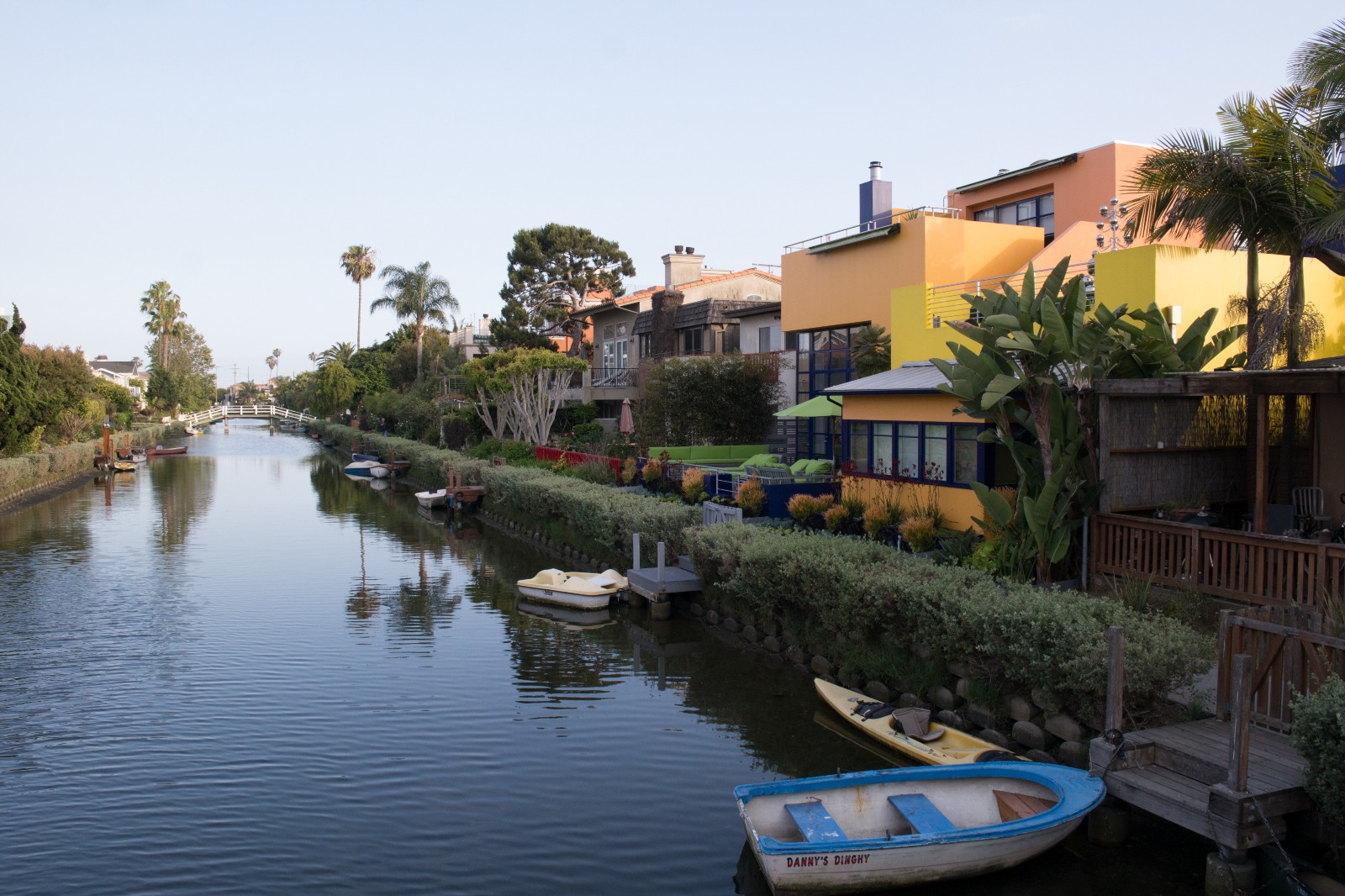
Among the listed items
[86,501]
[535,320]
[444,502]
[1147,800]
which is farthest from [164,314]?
[1147,800]

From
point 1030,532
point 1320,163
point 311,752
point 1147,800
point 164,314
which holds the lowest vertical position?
point 311,752

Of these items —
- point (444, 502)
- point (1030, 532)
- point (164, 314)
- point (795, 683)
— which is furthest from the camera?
point (164, 314)

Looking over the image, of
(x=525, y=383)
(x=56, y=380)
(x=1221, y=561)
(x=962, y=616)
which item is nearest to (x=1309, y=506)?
(x=1221, y=561)

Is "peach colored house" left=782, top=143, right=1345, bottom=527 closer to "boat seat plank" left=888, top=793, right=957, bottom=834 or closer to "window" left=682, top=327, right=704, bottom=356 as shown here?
"boat seat plank" left=888, top=793, right=957, bottom=834

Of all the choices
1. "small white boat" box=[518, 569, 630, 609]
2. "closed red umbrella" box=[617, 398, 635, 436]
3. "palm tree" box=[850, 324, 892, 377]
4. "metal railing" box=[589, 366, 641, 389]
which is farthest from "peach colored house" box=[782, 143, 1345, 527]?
"metal railing" box=[589, 366, 641, 389]

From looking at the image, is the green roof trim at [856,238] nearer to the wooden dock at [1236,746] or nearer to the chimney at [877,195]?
the chimney at [877,195]

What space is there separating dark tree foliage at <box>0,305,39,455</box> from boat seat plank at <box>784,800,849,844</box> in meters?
44.0

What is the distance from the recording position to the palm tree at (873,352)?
2450 centimetres

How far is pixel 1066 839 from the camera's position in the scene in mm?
9844

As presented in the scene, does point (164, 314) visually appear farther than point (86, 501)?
Yes

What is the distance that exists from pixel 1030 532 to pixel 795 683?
4326 mm

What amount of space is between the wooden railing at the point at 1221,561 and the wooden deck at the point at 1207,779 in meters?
2.07

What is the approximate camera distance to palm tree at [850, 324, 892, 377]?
80.4ft

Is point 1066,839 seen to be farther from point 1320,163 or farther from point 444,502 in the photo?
point 444,502
